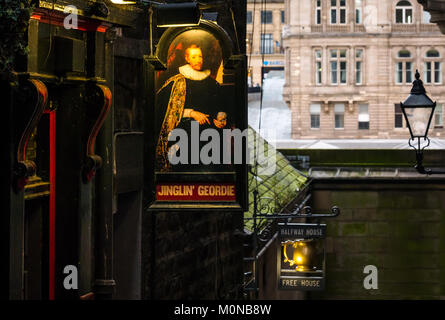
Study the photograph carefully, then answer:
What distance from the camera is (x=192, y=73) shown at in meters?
8.32

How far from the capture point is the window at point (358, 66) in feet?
197

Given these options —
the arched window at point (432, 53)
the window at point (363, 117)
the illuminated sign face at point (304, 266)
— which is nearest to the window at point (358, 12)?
the arched window at point (432, 53)

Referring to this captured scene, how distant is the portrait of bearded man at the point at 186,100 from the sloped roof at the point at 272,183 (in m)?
7.16

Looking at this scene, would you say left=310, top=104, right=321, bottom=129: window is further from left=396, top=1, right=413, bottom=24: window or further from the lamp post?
the lamp post

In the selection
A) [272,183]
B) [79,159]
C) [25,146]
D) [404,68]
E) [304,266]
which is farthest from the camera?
[404,68]

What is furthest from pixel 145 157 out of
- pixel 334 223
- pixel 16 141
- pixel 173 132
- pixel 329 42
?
pixel 329 42

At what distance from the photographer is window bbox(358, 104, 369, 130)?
198 ft

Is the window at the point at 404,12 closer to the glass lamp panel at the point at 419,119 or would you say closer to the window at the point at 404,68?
the window at the point at 404,68

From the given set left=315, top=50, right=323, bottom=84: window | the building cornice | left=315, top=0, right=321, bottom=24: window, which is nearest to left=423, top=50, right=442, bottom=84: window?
left=315, top=50, right=323, bottom=84: window

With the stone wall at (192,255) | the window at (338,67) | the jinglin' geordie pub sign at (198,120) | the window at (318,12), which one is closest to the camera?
the jinglin' geordie pub sign at (198,120)

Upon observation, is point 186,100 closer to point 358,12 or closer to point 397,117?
point 397,117

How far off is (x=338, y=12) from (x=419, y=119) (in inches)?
1966

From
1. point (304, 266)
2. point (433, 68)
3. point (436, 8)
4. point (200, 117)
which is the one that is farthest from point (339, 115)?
point (200, 117)

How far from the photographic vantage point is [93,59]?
318 inches
